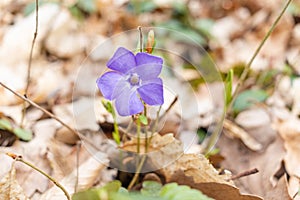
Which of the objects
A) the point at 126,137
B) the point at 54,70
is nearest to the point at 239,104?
the point at 126,137

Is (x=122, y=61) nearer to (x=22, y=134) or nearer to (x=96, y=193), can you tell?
(x=96, y=193)

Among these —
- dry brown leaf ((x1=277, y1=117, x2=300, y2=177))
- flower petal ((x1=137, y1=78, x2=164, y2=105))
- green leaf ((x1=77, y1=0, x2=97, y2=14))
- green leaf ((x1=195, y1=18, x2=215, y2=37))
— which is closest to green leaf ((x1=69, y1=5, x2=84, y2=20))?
green leaf ((x1=77, y1=0, x2=97, y2=14))

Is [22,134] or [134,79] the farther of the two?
[22,134]

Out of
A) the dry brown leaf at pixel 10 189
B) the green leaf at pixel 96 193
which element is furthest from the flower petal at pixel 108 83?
the dry brown leaf at pixel 10 189

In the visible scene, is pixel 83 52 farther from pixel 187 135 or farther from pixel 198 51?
pixel 187 135

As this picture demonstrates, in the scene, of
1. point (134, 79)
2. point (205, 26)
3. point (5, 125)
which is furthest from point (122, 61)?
point (205, 26)

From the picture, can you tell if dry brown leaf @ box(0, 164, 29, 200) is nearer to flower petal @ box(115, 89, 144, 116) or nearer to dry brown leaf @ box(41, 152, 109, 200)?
dry brown leaf @ box(41, 152, 109, 200)
